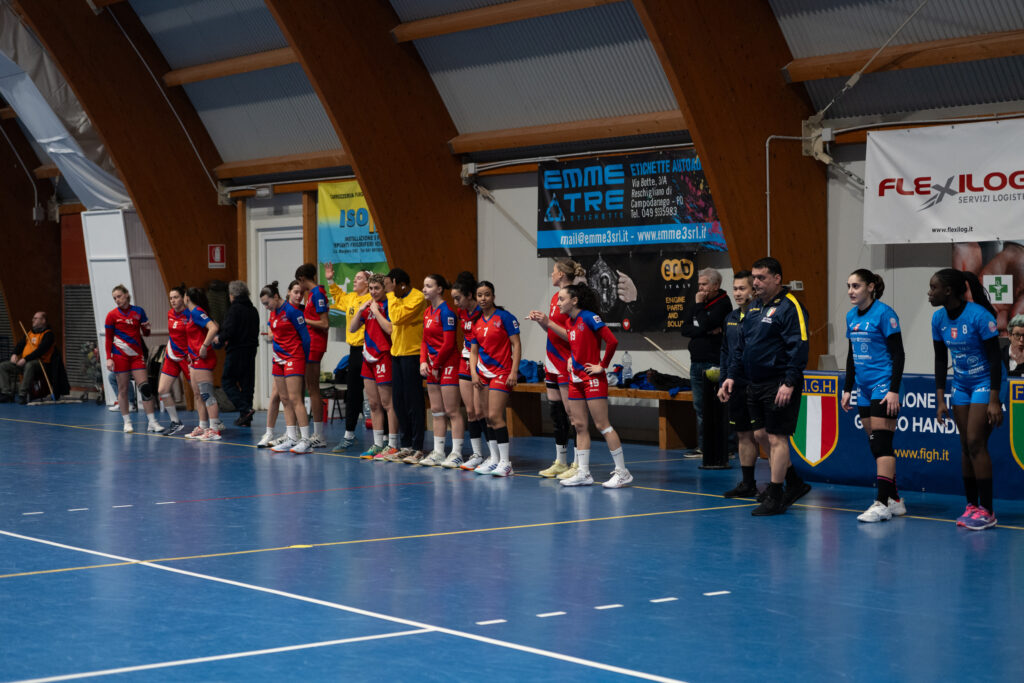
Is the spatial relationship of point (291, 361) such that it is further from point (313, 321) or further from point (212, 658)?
point (212, 658)

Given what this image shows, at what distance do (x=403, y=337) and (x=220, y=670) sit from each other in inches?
295

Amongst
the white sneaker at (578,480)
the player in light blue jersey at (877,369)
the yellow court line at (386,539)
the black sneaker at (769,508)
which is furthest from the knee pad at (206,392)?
the player in light blue jersey at (877,369)

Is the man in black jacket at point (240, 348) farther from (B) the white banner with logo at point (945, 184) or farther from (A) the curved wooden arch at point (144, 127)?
(B) the white banner with logo at point (945, 184)

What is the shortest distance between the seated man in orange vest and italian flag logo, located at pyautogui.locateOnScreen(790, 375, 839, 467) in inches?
589

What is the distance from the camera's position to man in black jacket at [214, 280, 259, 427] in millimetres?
17094

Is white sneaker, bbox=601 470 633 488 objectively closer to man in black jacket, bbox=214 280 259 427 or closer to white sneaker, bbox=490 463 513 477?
white sneaker, bbox=490 463 513 477

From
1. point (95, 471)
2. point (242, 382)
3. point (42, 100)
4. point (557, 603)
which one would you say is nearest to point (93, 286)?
point (42, 100)

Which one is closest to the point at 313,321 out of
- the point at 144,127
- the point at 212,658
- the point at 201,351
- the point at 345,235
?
the point at 201,351

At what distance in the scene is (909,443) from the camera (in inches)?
416

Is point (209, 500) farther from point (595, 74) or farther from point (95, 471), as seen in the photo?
point (595, 74)

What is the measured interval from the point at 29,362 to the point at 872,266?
15.0 m

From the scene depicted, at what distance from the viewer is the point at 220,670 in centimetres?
513

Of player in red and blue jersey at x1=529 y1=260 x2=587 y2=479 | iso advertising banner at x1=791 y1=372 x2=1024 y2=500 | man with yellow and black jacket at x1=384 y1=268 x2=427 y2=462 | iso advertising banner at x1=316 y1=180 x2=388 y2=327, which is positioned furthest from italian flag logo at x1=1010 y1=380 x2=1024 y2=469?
iso advertising banner at x1=316 y1=180 x2=388 y2=327

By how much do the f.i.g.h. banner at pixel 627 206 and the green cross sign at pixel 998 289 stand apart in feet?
9.88
